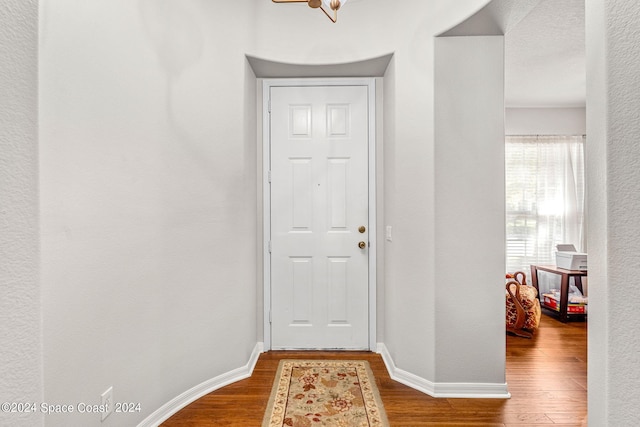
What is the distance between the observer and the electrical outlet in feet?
5.19

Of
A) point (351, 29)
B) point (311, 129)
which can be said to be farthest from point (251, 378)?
point (351, 29)

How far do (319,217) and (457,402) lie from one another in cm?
166

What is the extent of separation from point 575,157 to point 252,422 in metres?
4.79

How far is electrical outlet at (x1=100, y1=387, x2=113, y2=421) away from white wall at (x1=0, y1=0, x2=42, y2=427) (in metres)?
0.88

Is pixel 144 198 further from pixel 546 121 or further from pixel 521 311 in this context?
pixel 546 121

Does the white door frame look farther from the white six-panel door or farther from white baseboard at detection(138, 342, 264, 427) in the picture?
white baseboard at detection(138, 342, 264, 427)

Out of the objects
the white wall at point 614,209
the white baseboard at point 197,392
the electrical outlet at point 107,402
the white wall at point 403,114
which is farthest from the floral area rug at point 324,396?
the white wall at point 614,209

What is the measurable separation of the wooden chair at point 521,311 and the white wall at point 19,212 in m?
3.72

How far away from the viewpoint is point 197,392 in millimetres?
2270

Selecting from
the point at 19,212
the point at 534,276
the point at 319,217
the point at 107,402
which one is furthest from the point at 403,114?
the point at 534,276

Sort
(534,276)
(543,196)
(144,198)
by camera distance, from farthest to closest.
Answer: (543,196), (534,276), (144,198)

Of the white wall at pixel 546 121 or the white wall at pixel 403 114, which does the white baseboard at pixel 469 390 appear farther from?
the white wall at pixel 546 121

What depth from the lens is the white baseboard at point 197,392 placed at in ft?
6.47

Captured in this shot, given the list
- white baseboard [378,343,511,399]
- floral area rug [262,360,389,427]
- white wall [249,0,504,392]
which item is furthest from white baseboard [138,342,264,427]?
white baseboard [378,343,511,399]
